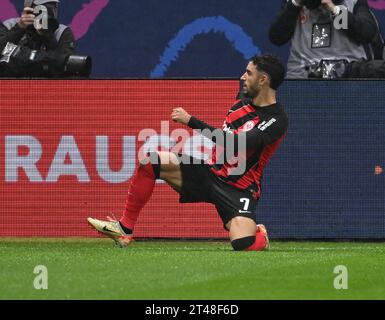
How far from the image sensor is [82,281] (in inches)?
333

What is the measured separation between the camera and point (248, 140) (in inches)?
443

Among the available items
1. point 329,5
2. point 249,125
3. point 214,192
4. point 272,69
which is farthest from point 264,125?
point 329,5

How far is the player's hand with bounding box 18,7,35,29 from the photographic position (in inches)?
521

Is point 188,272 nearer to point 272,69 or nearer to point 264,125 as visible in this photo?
point 264,125

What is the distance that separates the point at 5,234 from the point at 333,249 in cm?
333

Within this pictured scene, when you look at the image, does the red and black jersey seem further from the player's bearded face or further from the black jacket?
the black jacket

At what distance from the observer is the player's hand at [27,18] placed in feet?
43.4

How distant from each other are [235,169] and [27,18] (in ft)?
9.85

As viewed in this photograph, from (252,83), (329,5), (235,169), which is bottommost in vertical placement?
(235,169)

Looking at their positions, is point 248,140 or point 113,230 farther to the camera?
point 113,230

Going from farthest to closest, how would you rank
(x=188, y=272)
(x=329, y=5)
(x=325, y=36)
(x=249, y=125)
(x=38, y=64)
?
(x=38, y=64)
(x=325, y=36)
(x=329, y=5)
(x=249, y=125)
(x=188, y=272)

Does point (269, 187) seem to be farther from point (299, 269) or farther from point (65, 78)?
point (299, 269)

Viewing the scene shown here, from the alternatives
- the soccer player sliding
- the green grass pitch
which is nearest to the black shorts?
Result: the soccer player sliding

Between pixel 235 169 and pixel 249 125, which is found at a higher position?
pixel 249 125
